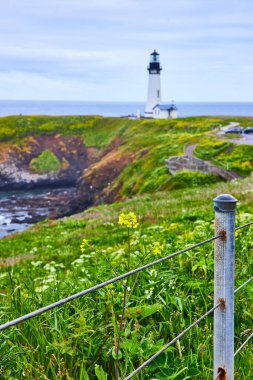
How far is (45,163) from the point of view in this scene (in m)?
83.2

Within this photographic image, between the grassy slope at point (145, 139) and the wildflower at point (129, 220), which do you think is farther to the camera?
the grassy slope at point (145, 139)

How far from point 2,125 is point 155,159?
2093 inches

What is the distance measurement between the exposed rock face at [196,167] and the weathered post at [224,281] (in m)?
32.5

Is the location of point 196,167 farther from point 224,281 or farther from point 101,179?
point 224,281

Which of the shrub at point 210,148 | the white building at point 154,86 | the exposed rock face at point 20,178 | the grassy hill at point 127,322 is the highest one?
the white building at point 154,86

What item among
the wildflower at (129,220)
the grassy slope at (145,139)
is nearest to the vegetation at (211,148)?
the grassy slope at (145,139)

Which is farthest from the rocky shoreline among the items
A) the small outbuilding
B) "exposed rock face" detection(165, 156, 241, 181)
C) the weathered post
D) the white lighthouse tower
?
the weathered post

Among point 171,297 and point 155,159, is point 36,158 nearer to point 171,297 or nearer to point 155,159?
point 155,159

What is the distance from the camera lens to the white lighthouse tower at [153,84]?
106188 mm

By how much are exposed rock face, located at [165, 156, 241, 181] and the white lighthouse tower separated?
6521 centimetres

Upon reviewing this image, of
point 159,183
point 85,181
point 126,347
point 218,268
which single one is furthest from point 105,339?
point 85,181

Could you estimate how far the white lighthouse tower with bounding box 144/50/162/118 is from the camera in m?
106

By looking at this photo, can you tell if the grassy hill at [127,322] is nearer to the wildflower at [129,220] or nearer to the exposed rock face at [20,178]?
the wildflower at [129,220]

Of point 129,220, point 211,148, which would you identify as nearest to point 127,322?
point 129,220
